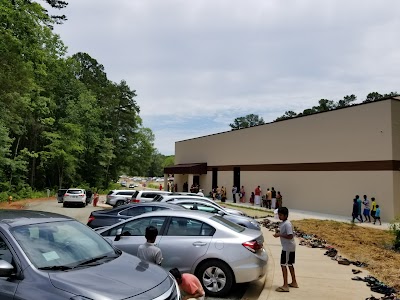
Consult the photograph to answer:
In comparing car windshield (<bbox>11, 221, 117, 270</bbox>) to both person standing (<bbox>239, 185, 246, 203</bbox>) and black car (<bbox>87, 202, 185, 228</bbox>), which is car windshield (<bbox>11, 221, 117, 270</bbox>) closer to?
black car (<bbox>87, 202, 185, 228</bbox>)

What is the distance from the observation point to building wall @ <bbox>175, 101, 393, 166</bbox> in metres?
25.4

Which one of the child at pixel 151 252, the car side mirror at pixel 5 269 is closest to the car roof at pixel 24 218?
the car side mirror at pixel 5 269

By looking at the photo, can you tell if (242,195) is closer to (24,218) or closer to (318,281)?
(318,281)

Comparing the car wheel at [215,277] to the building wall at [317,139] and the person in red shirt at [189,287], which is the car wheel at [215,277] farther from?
the building wall at [317,139]

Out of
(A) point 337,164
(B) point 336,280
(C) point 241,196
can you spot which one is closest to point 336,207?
(A) point 337,164

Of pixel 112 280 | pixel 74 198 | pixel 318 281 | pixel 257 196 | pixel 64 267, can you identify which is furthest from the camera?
pixel 257 196

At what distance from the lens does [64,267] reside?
4.15 meters

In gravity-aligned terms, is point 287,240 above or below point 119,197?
above

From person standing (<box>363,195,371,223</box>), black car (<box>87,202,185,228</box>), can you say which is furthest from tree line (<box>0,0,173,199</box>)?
person standing (<box>363,195,371,223</box>)

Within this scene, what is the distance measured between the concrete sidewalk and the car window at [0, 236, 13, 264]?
4.49m

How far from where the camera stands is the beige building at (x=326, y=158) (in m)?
24.7

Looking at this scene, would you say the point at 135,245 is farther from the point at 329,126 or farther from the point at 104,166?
the point at 104,166

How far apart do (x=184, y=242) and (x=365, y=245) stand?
384 inches

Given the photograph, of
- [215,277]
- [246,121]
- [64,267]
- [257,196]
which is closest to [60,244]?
[64,267]
